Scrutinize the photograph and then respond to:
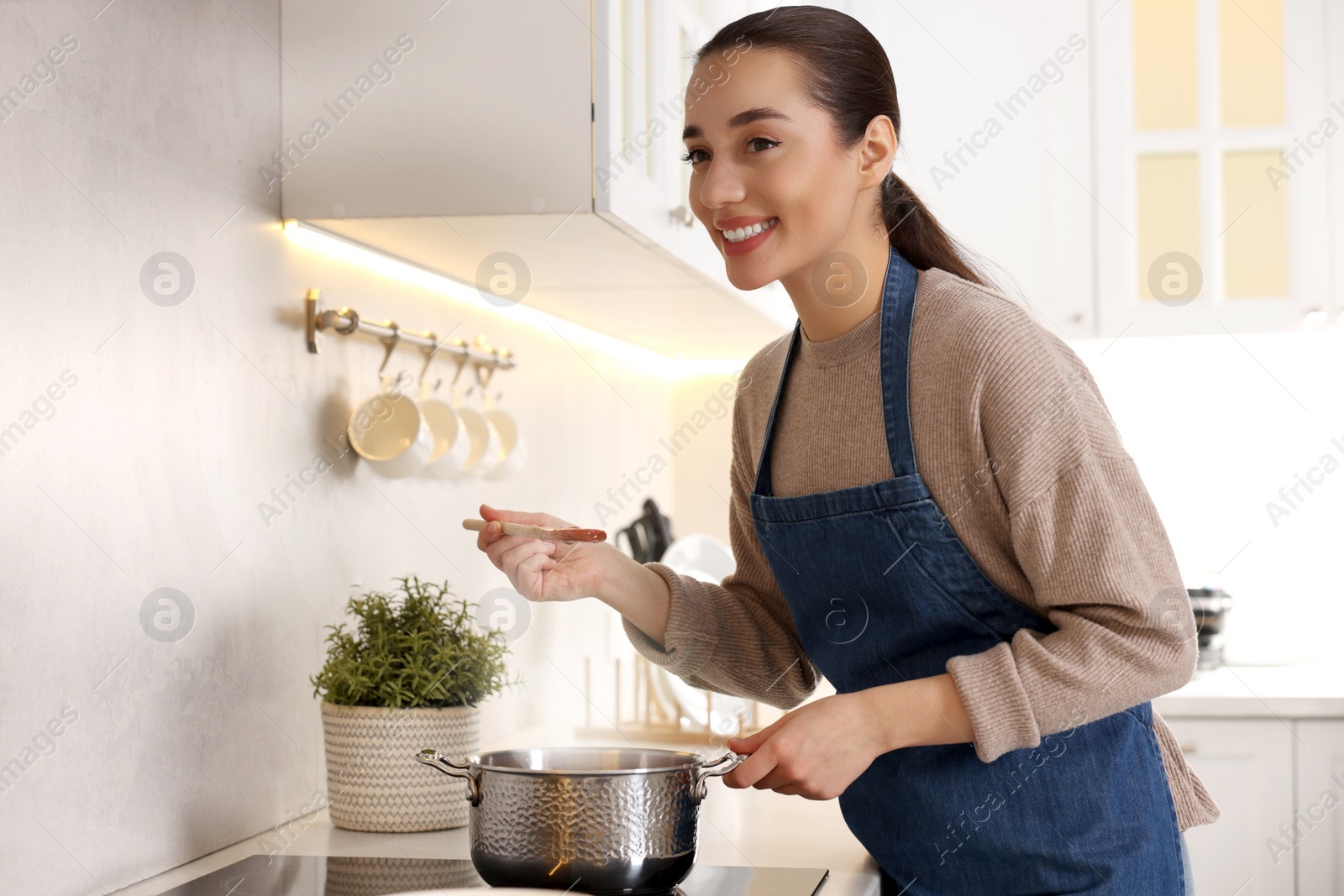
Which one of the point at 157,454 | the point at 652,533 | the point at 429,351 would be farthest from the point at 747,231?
the point at 652,533

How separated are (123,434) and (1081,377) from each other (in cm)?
75

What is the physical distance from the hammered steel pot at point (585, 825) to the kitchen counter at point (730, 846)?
0.17 m

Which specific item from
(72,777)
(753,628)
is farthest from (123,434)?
(753,628)

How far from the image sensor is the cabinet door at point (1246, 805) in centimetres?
208

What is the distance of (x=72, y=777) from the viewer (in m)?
0.92

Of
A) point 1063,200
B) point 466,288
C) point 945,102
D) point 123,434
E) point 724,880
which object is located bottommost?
point 724,880

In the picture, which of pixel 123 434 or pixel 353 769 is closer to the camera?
pixel 123 434

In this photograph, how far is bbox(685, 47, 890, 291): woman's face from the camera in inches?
38.0

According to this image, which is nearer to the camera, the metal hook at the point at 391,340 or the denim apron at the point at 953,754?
the denim apron at the point at 953,754

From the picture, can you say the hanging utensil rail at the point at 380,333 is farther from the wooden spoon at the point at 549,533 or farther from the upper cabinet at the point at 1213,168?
the upper cabinet at the point at 1213,168

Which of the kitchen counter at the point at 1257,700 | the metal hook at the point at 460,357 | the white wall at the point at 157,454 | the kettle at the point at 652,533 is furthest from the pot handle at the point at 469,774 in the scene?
the kitchen counter at the point at 1257,700

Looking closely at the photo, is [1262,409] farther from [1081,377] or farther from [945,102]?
[1081,377]

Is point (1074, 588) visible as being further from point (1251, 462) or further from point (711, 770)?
point (1251, 462)

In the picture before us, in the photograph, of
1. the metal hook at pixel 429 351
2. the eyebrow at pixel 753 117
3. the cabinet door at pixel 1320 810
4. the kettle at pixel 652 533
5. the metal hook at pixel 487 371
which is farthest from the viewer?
the kettle at pixel 652 533
